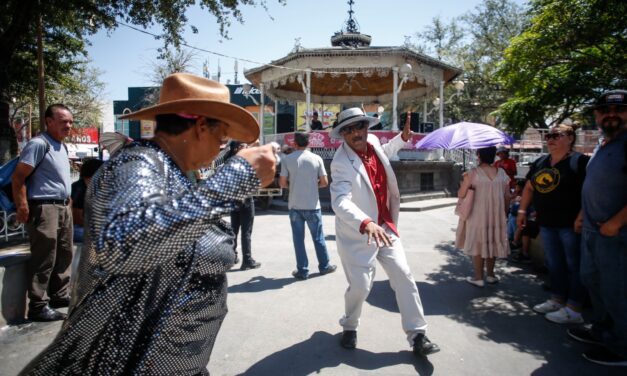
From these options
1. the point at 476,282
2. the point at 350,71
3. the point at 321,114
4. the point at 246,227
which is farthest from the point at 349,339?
the point at 321,114

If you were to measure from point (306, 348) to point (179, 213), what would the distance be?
2.70 meters

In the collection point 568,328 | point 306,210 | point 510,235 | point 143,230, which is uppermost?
point 143,230

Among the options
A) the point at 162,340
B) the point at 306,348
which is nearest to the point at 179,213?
the point at 162,340

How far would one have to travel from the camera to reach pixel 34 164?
12.4ft

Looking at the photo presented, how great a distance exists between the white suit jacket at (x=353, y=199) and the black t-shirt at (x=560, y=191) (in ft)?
6.11

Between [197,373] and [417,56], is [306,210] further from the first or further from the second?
[417,56]

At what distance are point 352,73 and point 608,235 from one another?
487 inches

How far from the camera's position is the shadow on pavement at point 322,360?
3.05 metres

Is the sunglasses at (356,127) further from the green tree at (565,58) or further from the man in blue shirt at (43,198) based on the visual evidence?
the man in blue shirt at (43,198)

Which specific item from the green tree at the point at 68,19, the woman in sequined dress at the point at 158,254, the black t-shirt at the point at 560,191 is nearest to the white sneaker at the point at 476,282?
the black t-shirt at the point at 560,191

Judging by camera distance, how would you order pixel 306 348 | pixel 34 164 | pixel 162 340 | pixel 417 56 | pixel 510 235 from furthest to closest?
pixel 417 56, pixel 510 235, pixel 34 164, pixel 306 348, pixel 162 340

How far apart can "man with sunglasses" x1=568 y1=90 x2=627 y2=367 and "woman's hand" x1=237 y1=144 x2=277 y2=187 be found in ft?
10.1

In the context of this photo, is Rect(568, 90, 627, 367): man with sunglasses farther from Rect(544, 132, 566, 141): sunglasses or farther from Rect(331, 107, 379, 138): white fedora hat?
Rect(331, 107, 379, 138): white fedora hat

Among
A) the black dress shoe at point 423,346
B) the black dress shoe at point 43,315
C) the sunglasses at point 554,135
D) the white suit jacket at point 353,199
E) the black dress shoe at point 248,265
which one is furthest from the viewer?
the black dress shoe at point 248,265
